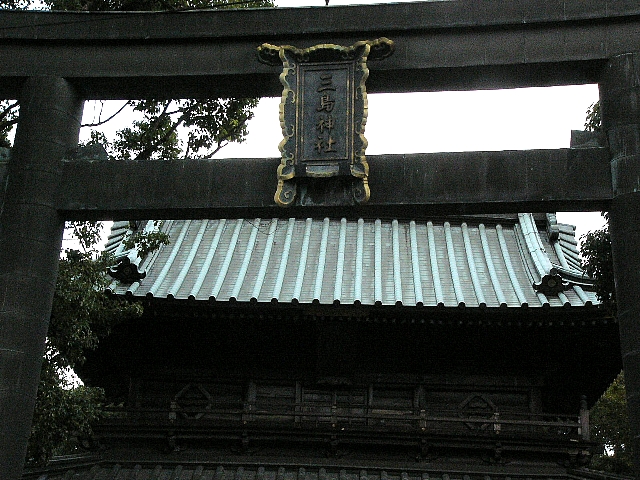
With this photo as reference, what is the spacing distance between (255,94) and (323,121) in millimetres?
938

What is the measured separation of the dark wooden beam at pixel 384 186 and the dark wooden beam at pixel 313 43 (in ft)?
2.80

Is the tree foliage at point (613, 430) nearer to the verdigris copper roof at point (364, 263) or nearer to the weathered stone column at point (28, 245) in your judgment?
the verdigris copper roof at point (364, 263)

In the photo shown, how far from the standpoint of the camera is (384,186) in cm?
746

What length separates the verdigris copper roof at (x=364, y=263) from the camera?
13.6m

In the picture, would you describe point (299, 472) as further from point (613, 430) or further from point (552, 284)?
point (613, 430)

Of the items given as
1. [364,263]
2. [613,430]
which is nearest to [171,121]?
[364,263]

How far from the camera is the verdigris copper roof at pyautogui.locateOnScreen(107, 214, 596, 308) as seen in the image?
44.6 feet

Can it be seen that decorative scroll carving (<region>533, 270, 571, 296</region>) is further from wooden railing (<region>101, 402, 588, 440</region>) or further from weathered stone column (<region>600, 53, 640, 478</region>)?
weathered stone column (<region>600, 53, 640, 478</region>)

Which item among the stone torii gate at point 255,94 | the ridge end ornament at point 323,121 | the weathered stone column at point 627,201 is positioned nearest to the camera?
the weathered stone column at point 627,201

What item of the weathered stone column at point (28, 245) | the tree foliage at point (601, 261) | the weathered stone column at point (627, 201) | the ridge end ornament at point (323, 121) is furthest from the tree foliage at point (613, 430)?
the weathered stone column at point (28, 245)

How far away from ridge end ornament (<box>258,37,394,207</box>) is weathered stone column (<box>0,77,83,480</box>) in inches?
78.5

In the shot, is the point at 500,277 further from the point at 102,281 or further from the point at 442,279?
the point at 102,281

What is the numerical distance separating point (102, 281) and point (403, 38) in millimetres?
5583

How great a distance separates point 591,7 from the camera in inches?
302
